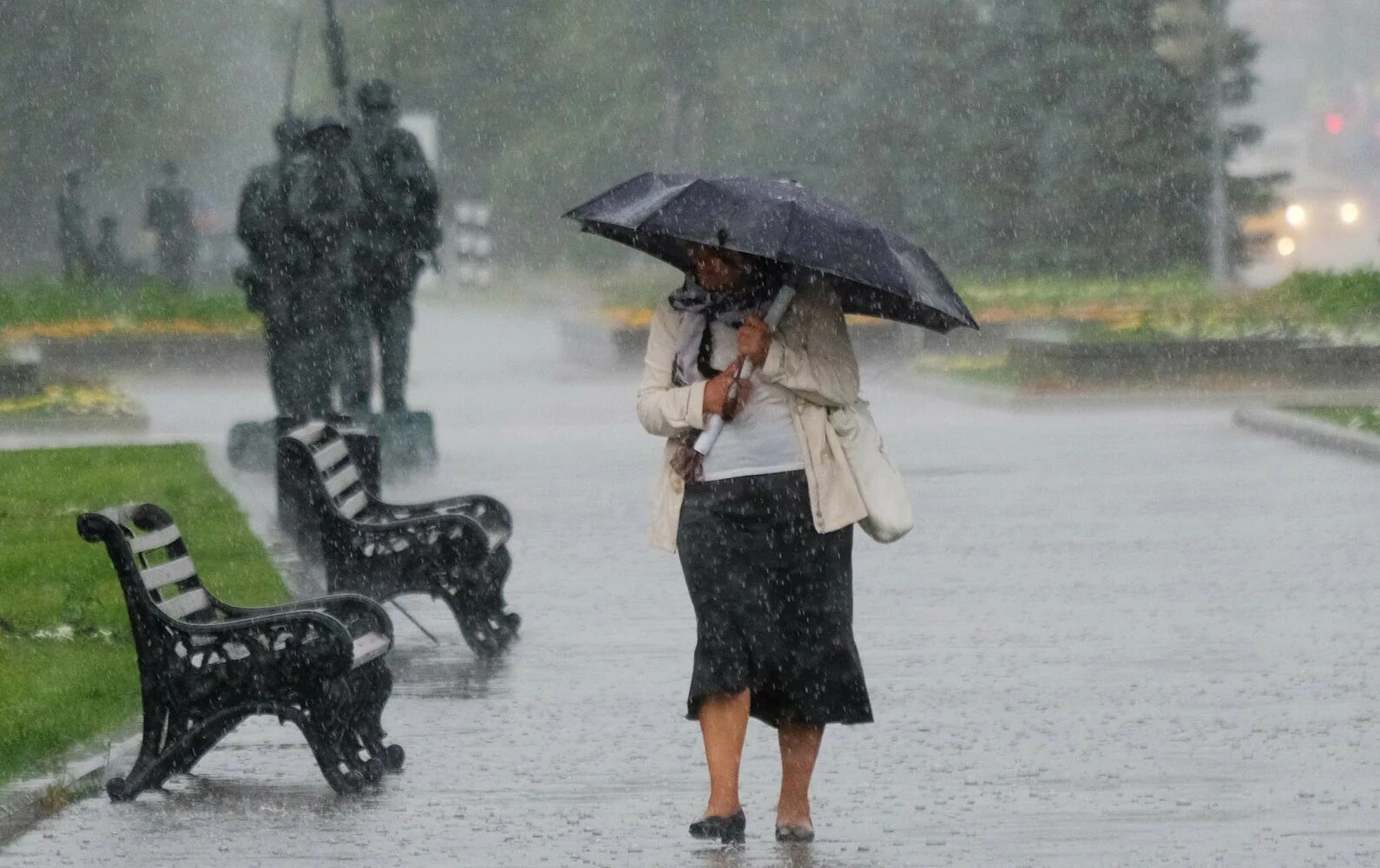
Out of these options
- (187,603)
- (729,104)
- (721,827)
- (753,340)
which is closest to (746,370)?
(753,340)

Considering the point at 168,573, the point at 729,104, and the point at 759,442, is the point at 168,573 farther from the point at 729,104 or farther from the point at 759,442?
the point at 729,104

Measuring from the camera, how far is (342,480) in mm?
10500

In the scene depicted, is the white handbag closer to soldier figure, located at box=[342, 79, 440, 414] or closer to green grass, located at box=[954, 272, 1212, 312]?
soldier figure, located at box=[342, 79, 440, 414]

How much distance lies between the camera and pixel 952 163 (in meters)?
52.2

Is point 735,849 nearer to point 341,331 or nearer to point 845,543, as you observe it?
point 845,543

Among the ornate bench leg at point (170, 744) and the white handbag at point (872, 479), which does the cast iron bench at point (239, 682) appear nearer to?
the ornate bench leg at point (170, 744)

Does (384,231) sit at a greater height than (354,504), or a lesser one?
greater

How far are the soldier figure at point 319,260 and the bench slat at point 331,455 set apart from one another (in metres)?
6.48

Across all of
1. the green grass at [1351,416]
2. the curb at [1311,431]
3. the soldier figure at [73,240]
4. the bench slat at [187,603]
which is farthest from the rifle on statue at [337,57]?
the soldier figure at [73,240]

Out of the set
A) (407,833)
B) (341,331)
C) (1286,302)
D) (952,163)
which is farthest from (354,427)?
(952,163)

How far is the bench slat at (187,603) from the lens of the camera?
Answer: 7.72m

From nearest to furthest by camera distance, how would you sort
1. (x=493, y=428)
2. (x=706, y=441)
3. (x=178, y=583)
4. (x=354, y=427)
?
(x=706, y=441)
(x=178, y=583)
(x=354, y=427)
(x=493, y=428)

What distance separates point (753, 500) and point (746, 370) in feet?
1.03

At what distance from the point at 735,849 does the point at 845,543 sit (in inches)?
31.1
